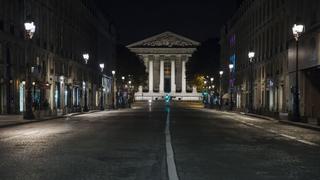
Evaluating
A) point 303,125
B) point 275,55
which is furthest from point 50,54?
point 303,125

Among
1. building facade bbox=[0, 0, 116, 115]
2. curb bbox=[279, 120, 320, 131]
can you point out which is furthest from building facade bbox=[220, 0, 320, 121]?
building facade bbox=[0, 0, 116, 115]

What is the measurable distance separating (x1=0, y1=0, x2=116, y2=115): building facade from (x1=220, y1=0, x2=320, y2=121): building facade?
21.1 meters

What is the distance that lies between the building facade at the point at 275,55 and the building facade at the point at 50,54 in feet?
69.3

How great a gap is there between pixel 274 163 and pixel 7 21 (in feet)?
134

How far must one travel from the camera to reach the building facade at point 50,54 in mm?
52719

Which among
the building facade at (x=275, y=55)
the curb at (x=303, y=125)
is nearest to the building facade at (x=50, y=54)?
the curb at (x=303, y=125)

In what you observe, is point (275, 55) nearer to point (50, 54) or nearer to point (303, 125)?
point (50, 54)

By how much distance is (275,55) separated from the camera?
68438mm

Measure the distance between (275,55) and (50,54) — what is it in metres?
24.5

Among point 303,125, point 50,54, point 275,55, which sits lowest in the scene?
point 303,125

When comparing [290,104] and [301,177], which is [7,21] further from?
[301,177]

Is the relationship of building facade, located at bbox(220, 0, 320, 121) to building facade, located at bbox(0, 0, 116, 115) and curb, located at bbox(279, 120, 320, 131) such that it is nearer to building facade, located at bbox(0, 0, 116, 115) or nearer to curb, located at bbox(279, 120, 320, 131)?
curb, located at bbox(279, 120, 320, 131)

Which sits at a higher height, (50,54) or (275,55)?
(50,54)

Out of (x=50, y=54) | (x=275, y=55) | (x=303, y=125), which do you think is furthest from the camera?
(x=275, y=55)
